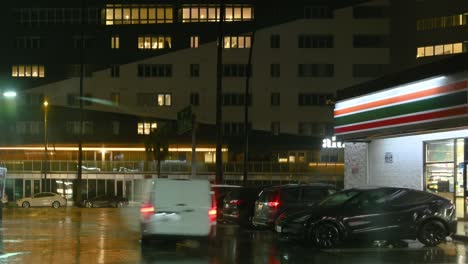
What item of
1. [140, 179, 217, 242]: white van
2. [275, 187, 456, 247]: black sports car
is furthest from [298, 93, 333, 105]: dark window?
[140, 179, 217, 242]: white van

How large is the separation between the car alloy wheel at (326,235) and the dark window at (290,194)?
3748 mm

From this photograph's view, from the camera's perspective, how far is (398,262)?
50.2 feet

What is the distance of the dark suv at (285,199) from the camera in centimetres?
2159

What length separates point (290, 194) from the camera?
2183 cm

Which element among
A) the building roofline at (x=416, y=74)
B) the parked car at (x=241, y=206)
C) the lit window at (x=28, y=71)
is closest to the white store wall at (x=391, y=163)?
the building roofline at (x=416, y=74)

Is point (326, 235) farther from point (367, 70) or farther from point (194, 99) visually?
point (367, 70)

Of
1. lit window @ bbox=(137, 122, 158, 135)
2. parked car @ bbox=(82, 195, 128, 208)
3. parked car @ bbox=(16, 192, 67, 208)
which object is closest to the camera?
parked car @ bbox=(16, 192, 67, 208)

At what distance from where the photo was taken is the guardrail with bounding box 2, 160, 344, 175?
64.4 m

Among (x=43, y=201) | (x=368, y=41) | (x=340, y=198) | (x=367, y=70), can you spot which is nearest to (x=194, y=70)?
(x=367, y=70)

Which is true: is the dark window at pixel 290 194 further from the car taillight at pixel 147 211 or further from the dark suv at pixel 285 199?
the car taillight at pixel 147 211

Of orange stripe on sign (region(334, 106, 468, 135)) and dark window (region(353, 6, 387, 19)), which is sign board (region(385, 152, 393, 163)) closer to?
orange stripe on sign (region(334, 106, 468, 135))

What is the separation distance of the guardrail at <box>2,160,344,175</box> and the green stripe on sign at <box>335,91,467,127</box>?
117 feet

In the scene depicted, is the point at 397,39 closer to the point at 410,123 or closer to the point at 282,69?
the point at 282,69

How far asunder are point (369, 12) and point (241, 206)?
4802 cm
